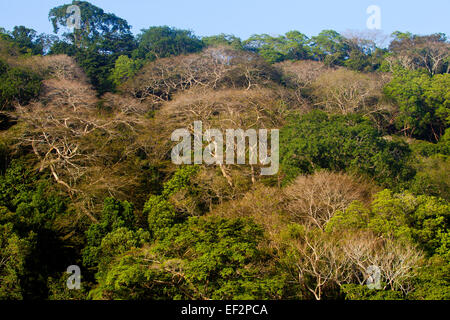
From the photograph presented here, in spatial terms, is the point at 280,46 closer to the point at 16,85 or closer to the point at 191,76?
the point at 191,76

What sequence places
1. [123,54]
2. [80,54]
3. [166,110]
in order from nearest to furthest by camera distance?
[166,110] → [80,54] → [123,54]

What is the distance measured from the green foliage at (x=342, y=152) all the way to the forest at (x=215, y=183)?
0.06 metres

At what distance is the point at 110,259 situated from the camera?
48.6 ft

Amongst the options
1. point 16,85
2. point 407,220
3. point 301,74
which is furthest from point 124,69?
point 407,220

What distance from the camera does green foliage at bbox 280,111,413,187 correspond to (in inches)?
770

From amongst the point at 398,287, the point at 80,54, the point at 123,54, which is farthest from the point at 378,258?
the point at 123,54

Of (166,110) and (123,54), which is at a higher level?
(123,54)

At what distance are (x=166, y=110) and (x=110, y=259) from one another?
10.6 metres

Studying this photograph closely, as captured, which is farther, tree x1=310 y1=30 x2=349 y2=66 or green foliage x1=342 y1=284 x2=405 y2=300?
tree x1=310 y1=30 x2=349 y2=66

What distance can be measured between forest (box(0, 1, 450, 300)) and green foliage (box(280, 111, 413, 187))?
0.20 feet

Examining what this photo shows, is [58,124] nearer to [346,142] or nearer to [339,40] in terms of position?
[346,142]

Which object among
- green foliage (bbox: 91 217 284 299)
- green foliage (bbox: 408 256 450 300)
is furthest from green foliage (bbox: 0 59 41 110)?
green foliage (bbox: 408 256 450 300)

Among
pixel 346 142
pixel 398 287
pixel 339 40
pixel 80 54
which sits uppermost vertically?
pixel 339 40

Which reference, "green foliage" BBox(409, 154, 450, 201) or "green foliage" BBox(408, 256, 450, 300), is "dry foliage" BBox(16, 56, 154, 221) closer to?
"green foliage" BBox(408, 256, 450, 300)
